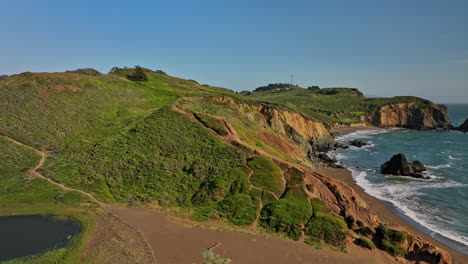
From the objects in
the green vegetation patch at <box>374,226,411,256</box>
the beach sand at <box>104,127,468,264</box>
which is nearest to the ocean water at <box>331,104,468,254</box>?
the beach sand at <box>104,127,468,264</box>

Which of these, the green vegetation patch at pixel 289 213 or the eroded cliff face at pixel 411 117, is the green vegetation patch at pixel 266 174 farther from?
the eroded cliff face at pixel 411 117

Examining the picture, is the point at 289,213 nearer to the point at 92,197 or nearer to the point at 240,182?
the point at 240,182

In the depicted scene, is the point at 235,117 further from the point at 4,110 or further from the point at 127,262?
the point at 4,110

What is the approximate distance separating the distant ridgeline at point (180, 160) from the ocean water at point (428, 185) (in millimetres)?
10116

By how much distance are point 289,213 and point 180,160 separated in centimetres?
1426

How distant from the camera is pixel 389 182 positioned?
4234 cm

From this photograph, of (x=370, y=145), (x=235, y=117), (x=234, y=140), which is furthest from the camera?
(x=370, y=145)

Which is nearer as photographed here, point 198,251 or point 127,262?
point 127,262

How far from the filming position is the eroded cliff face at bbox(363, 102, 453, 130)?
11169 centimetres

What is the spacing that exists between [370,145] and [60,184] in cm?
7401

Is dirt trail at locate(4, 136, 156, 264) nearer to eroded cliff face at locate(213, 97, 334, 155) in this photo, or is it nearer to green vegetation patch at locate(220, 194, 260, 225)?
green vegetation patch at locate(220, 194, 260, 225)

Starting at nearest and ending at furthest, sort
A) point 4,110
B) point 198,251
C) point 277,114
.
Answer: point 198,251 → point 4,110 → point 277,114

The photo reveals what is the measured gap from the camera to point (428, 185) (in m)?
40.5

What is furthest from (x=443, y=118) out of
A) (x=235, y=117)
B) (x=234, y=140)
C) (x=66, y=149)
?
(x=66, y=149)
